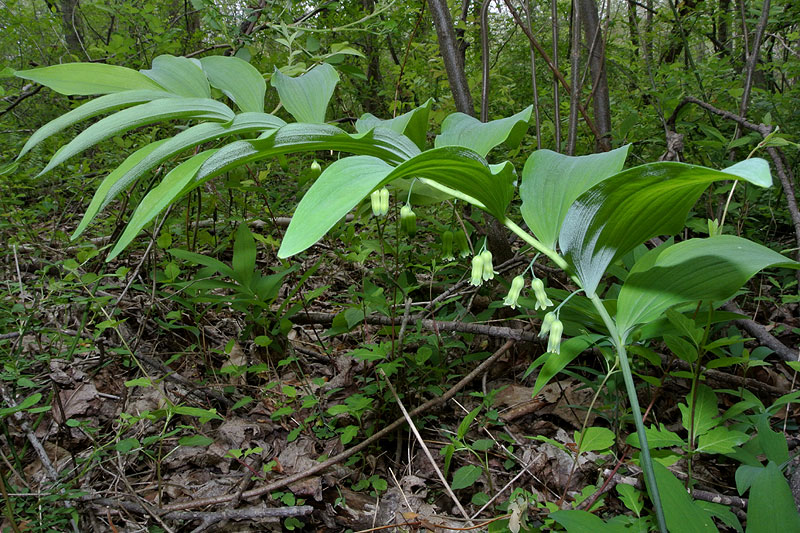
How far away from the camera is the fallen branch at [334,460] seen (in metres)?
1.41

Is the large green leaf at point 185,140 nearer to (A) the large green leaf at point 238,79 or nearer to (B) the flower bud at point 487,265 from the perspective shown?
(A) the large green leaf at point 238,79

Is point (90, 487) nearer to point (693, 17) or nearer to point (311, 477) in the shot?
point (311, 477)

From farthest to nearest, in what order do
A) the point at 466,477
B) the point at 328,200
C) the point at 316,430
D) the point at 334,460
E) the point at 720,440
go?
the point at 316,430 → the point at 334,460 → the point at 466,477 → the point at 720,440 → the point at 328,200

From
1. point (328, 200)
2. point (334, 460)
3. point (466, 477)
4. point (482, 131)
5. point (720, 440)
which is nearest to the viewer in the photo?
point (328, 200)

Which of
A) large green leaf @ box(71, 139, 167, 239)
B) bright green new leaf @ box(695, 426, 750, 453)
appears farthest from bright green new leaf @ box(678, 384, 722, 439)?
large green leaf @ box(71, 139, 167, 239)

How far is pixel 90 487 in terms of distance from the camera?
146 cm

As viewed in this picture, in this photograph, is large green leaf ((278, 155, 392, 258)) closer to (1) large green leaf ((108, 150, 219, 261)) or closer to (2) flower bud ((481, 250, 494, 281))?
(1) large green leaf ((108, 150, 219, 261))

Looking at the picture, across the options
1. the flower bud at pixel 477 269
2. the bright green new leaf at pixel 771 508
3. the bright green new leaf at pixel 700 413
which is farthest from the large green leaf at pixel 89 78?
the bright green new leaf at pixel 700 413

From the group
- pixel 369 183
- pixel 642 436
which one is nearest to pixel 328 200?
pixel 369 183

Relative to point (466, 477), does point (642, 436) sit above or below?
above

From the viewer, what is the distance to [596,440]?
120 centimetres

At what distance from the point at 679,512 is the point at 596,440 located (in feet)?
1.51

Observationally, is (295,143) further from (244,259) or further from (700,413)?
(244,259)

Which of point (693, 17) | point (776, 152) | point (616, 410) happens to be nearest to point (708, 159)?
point (776, 152)
